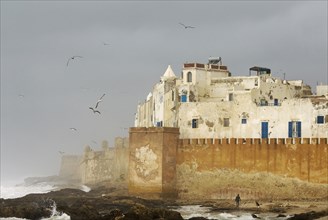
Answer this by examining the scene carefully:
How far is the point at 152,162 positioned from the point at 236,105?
710 cm

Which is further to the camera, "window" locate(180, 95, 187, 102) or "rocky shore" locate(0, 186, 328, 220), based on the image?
"window" locate(180, 95, 187, 102)

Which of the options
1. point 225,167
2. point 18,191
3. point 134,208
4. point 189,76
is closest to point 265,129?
point 225,167

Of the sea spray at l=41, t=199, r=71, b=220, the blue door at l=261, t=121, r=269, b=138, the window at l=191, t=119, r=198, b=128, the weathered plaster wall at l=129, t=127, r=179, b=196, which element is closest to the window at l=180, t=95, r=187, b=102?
the window at l=191, t=119, r=198, b=128

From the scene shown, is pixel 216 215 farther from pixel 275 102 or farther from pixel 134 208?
pixel 275 102

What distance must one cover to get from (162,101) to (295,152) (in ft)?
44.0

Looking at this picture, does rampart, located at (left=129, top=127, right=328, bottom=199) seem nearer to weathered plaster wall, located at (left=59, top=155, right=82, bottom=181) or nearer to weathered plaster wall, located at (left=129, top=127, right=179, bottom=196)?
weathered plaster wall, located at (left=129, top=127, right=179, bottom=196)

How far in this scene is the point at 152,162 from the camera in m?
43.9

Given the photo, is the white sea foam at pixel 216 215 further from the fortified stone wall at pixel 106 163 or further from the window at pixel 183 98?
the fortified stone wall at pixel 106 163

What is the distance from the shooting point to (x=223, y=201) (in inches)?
1657

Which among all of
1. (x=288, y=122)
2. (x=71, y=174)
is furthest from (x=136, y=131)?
(x=71, y=174)

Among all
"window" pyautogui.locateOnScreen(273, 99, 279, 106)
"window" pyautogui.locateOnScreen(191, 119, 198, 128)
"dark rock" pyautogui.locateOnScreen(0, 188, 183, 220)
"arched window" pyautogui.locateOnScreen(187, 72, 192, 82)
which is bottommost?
"dark rock" pyautogui.locateOnScreen(0, 188, 183, 220)

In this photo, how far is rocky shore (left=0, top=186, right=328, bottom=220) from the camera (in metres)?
31.7

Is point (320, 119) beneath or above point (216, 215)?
above

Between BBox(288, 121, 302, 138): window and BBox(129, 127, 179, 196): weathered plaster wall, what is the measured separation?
24.1 feet
